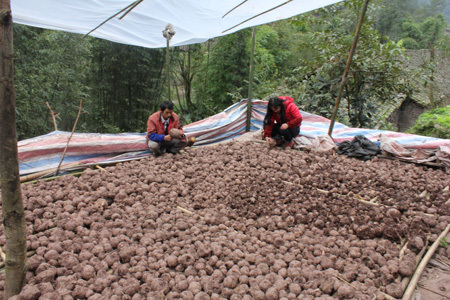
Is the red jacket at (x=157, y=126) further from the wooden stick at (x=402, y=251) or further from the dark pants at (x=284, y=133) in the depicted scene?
the wooden stick at (x=402, y=251)

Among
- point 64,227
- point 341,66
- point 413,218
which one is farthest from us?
point 341,66

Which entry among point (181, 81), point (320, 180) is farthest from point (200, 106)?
point (320, 180)

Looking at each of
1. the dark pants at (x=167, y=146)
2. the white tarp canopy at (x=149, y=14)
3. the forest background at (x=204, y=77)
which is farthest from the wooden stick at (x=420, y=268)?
the dark pants at (x=167, y=146)

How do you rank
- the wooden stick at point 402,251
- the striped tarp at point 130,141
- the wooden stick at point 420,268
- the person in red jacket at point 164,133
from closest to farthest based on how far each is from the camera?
the wooden stick at point 420,268 → the wooden stick at point 402,251 → the striped tarp at point 130,141 → the person in red jacket at point 164,133

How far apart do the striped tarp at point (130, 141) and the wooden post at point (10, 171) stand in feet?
6.04

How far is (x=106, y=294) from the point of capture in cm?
162

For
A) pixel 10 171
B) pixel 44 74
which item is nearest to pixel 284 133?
pixel 10 171

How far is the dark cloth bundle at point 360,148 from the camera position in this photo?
3982mm

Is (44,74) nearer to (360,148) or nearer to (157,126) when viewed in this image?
(157,126)

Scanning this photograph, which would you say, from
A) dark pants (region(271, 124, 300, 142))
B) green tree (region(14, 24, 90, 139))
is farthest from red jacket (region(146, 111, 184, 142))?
green tree (region(14, 24, 90, 139))

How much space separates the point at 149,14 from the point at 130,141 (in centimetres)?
166

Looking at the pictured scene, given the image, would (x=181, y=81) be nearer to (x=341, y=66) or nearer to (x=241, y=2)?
(x=341, y=66)

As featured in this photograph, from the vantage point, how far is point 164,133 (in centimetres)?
401

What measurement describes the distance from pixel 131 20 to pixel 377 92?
4.32 meters
